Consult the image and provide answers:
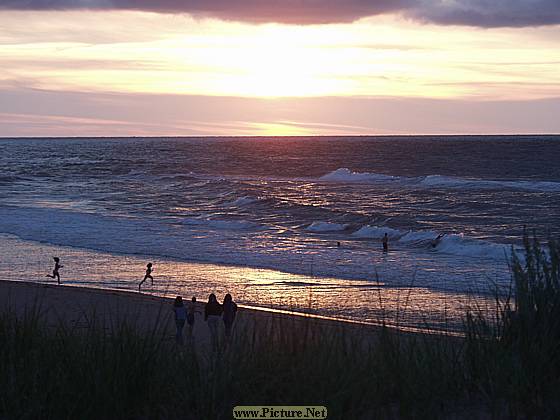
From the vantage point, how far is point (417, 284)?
21.3 metres

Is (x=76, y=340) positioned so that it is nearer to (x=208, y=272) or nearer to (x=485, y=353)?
(x=485, y=353)

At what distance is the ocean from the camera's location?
1983cm

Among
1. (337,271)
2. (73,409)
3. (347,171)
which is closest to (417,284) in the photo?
(337,271)

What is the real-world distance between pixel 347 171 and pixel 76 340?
3007 inches

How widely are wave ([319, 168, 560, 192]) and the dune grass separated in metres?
52.3

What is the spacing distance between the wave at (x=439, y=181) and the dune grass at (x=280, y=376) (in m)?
52.3

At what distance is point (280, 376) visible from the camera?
585 centimetres

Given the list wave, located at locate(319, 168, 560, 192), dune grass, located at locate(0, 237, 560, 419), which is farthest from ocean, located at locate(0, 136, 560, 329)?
dune grass, located at locate(0, 237, 560, 419)

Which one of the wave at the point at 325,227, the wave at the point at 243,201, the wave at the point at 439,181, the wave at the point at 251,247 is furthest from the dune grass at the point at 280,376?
the wave at the point at 439,181

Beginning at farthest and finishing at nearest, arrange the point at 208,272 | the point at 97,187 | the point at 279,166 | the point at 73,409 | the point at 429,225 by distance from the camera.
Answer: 1. the point at 279,166
2. the point at 97,187
3. the point at 429,225
4. the point at 208,272
5. the point at 73,409

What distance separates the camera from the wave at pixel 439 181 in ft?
195

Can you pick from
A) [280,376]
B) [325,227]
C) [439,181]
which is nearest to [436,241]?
[325,227]

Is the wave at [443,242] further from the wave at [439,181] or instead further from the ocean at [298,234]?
the wave at [439,181]

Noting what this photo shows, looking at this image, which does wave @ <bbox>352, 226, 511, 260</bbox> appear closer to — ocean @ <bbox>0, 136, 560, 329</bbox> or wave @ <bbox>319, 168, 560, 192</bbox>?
ocean @ <bbox>0, 136, 560, 329</bbox>
